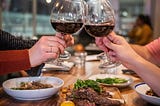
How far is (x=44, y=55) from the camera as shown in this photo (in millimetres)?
1241

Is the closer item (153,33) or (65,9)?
(65,9)

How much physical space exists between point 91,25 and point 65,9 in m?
0.14

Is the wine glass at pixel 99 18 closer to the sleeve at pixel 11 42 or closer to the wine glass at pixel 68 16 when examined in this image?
the wine glass at pixel 68 16

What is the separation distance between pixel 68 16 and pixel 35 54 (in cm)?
25

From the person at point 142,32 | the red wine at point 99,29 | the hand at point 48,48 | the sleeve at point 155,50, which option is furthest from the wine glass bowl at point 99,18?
the person at point 142,32

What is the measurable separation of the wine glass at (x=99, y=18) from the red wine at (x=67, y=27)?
0.04 metres

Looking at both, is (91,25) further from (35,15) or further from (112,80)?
(35,15)

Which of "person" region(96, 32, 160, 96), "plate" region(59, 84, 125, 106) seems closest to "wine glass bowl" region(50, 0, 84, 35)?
"person" region(96, 32, 160, 96)

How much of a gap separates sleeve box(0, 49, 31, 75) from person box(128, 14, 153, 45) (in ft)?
16.3

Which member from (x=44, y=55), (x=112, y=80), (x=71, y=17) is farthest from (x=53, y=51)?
(x=112, y=80)

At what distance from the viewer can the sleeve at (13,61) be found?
1264 millimetres

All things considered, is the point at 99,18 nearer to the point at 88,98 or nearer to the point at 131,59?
the point at 131,59

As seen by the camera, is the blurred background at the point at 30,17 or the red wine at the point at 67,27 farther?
the blurred background at the point at 30,17

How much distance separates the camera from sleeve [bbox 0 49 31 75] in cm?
126
